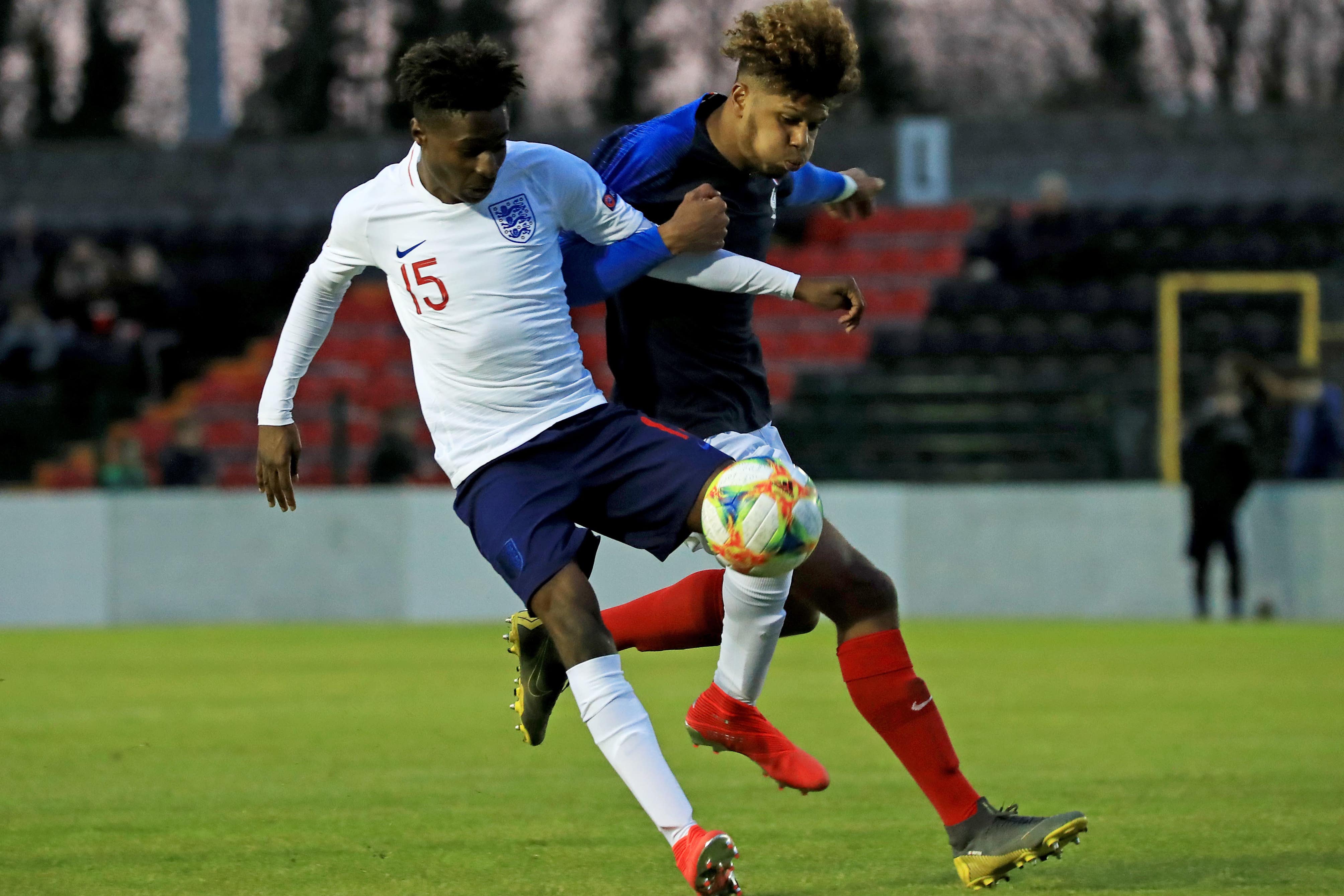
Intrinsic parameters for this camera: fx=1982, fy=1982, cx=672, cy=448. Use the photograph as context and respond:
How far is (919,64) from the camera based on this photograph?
38.5 m

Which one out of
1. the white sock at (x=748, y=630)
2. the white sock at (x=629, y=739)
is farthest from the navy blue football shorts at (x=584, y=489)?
the white sock at (x=748, y=630)

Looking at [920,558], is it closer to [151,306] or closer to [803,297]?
[151,306]

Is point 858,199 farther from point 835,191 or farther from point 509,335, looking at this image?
point 509,335

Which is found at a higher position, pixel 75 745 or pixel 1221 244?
pixel 1221 244

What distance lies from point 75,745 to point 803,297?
460cm

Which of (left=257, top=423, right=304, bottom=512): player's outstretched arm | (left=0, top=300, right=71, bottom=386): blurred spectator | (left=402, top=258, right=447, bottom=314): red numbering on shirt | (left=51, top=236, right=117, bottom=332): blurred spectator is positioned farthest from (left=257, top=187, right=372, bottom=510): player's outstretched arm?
(left=51, top=236, right=117, bottom=332): blurred spectator

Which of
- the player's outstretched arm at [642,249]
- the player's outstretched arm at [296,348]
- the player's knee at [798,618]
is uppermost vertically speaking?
the player's outstretched arm at [642,249]

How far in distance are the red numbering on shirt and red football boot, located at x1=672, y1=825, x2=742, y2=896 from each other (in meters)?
1.44

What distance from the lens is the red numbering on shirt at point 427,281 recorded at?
4.84 metres

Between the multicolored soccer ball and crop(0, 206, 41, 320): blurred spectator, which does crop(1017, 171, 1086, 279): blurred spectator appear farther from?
the multicolored soccer ball

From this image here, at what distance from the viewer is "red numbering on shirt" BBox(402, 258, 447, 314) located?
4.84 meters

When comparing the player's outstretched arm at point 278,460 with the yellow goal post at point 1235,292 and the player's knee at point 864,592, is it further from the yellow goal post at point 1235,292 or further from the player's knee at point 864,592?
the yellow goal post at point 1235,292

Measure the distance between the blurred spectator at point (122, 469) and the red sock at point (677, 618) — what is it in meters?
10.9

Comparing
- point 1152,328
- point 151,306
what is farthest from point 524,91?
point 151,306
